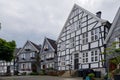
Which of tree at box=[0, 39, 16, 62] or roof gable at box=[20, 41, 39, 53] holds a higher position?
roof gable at box=[20, 41, 39, 53]

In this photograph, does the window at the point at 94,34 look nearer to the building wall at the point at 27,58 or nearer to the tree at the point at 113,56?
the tree at the point at 113,56

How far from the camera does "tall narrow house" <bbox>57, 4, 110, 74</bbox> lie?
32.8 metres

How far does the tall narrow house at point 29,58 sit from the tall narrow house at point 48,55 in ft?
12.2

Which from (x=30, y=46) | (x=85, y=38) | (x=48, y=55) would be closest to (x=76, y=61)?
(x=85, y=38)

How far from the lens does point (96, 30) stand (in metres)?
33.8

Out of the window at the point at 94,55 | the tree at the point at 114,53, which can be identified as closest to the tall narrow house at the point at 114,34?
the tree at the point at 114,53

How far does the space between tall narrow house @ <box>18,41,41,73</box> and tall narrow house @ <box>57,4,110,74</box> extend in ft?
46.8

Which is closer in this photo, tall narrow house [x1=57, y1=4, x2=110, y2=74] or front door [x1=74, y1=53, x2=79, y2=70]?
tall narrow house [x1=57, y1=4, x2=110, y2=74]

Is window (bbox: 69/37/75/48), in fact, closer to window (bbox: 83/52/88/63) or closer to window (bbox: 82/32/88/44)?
window (bbox: 82/32/88/44)

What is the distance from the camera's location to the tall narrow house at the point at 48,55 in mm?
48781

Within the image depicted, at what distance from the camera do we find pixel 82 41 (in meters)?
36.8

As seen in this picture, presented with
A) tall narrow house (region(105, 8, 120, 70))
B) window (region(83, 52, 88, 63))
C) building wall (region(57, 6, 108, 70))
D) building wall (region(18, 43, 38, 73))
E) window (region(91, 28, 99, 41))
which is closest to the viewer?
tall narrow house (region(105, 8, 120, 70))

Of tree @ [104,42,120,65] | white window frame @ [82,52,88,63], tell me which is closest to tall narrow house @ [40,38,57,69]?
white window frame @ [82,52,88,63]

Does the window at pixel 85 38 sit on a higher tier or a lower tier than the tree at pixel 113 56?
higher
